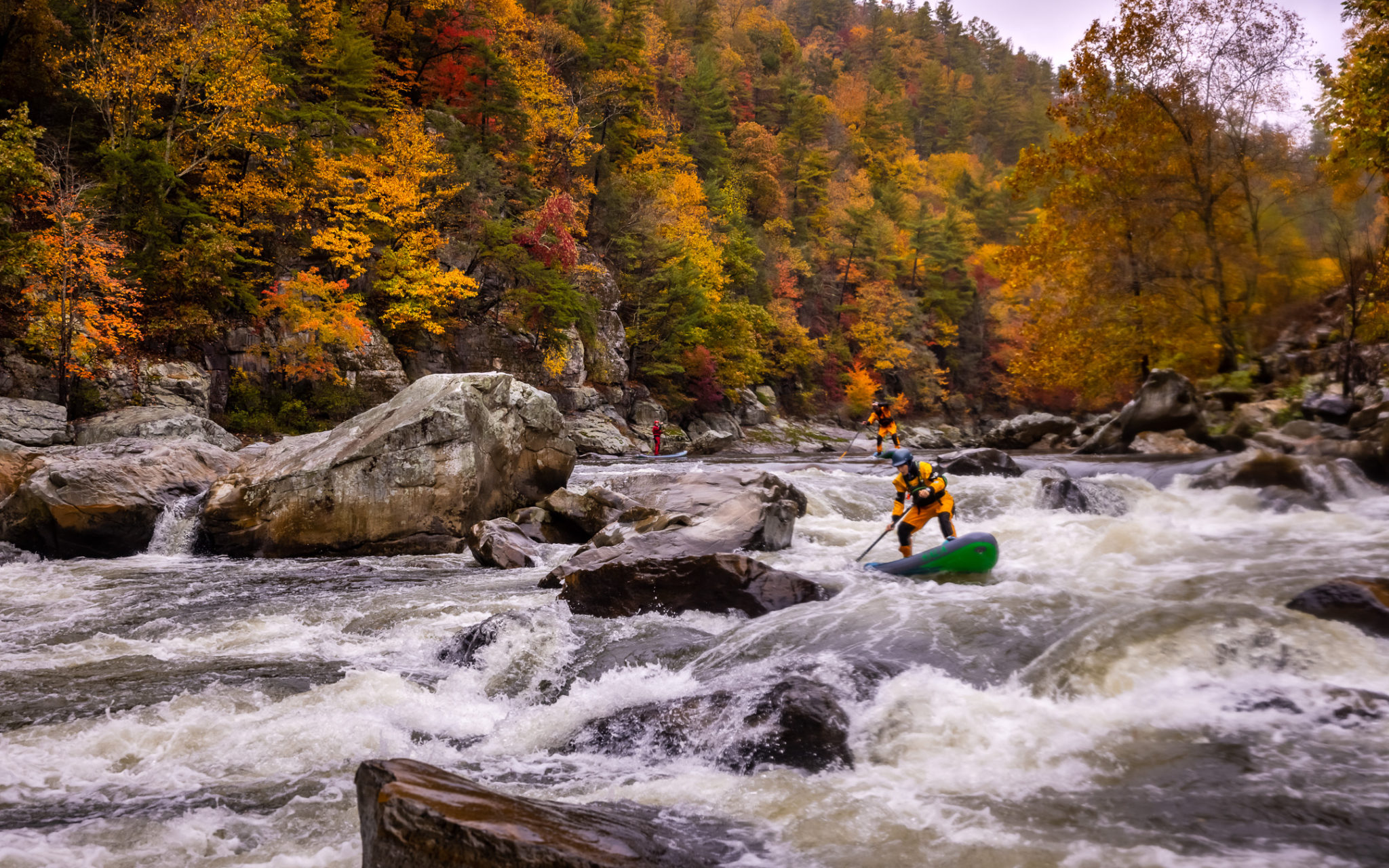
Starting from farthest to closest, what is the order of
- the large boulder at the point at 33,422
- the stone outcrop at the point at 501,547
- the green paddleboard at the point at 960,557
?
1. the large boulder at the point at 33,422
2. the stone outcrop at the point at 501,547
3. the green paddleboard at the point at 960,557

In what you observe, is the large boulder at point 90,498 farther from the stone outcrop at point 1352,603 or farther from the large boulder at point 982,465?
the large boulder at point 982,465

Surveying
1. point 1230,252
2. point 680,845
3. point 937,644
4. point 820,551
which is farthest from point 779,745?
point 1230,252

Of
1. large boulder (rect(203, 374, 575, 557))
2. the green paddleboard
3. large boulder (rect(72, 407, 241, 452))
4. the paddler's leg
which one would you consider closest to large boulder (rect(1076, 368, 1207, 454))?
the paddler's leg

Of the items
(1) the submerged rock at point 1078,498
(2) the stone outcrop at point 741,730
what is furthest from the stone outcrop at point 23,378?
(1) the submerged rock at point 1078,498

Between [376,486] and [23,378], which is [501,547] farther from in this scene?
[23,378]

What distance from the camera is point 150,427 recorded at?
1305 centimetres

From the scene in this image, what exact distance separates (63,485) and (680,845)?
1018 cm

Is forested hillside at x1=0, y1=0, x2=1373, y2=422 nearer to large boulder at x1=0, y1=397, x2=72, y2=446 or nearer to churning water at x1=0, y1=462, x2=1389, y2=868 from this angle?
large boulder at x1=0, y1=397, x2=72, y2=446

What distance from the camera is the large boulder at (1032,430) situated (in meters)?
23.0

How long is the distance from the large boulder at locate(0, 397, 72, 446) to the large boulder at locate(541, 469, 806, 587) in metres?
9.75

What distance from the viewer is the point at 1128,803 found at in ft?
10.8

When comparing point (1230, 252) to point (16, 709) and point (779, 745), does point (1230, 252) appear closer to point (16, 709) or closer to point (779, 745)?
point (779, 745)

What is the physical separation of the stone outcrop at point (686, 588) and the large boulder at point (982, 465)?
8.30 metres

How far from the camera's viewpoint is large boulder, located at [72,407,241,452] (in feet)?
41.6
